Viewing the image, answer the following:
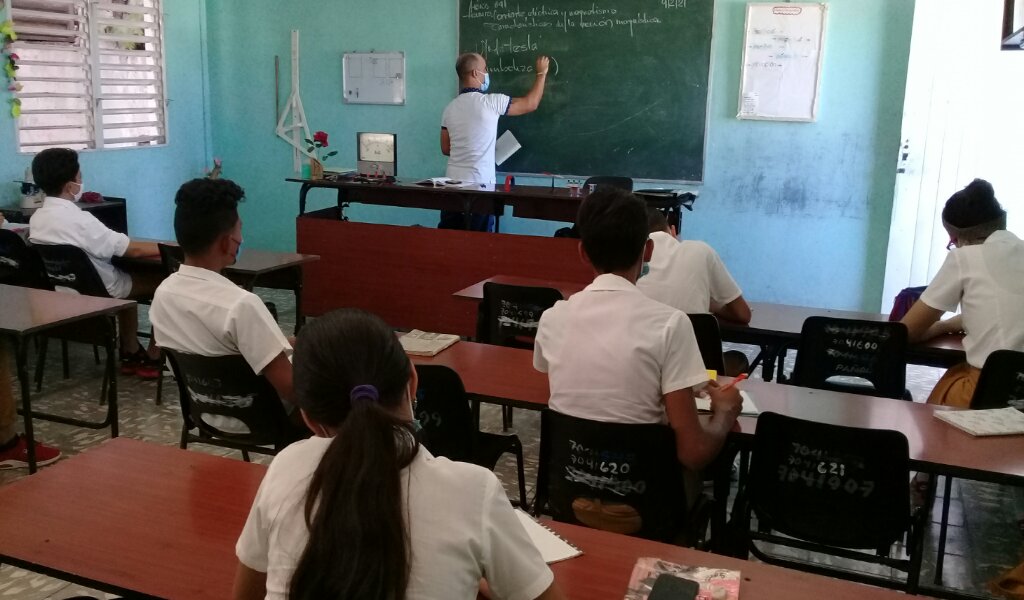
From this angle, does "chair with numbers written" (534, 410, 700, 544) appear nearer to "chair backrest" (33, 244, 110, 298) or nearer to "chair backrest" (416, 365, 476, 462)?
"chair backrest" (416, 365, 476, 462)

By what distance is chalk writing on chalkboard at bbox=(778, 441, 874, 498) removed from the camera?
7.13ft

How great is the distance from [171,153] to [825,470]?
20.7 feet

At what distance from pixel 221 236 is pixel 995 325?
101 inches

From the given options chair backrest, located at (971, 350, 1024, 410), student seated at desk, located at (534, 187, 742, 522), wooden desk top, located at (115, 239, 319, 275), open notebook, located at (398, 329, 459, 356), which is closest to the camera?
student seated at desk, located at (534, 187, 742, 522)

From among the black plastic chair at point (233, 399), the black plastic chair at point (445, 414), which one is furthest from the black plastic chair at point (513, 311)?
the black plastic chair at point (233, 399)

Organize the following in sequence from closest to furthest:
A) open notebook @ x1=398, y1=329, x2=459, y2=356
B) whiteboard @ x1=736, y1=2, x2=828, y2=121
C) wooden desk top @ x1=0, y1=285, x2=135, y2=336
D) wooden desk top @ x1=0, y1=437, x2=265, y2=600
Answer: wooden desk top @ x1=0, y1=437, x2=265, y2=600, open notebook @ x1=398, y1=329, x2=459, y2=356, wooden desk top @ x1=0, y1=285, x2=135, y2=336, whiteboard @ x1=736, y1=2, x2=828, y2=121

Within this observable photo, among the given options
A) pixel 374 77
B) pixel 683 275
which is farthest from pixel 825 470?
pixel 374 77

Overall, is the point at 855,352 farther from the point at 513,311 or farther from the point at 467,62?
the point at 467,62

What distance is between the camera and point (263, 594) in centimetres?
127

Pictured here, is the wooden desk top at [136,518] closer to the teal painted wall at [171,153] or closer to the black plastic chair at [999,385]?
the black plastic chair at [999,385]

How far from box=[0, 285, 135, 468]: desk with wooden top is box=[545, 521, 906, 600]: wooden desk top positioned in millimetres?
2328

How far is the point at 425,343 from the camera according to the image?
9.99 ft

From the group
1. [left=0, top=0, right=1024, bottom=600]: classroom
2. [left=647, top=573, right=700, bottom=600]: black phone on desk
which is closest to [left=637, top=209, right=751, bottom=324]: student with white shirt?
[left=0, top=0, right=1024, bottom=600]: classroom

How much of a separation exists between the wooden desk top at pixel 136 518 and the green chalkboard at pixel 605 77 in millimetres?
4766
